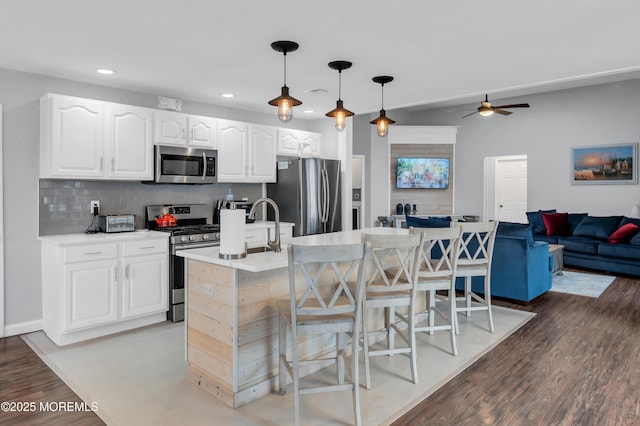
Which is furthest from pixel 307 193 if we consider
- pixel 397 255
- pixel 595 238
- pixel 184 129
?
pixel 595 238

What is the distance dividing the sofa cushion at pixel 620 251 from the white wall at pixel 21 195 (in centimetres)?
744

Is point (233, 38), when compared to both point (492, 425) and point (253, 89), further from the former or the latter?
point (492, 425)

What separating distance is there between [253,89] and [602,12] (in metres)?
3.17

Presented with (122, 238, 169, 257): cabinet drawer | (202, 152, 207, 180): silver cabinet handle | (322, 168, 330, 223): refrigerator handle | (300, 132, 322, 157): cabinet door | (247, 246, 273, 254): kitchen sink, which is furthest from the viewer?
(300, 132, 322, 157): cabinet door

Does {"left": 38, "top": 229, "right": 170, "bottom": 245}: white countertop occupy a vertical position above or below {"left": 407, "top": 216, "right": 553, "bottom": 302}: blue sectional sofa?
above

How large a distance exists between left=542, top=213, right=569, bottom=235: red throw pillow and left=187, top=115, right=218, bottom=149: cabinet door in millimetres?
5949

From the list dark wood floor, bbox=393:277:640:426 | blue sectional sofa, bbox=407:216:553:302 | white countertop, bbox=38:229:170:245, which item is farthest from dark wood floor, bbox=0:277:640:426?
white countertop, bbox=38:229:170:245

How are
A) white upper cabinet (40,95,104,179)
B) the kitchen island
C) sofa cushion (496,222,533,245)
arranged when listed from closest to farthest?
1. the kitchen island
2. white upper cabinet (40,95,104,179)
3. sofa cushion (496,222,533,245)

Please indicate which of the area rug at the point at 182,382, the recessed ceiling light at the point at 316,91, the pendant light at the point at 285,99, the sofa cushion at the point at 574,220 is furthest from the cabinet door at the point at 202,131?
the sofa cushion at the point at 574,220

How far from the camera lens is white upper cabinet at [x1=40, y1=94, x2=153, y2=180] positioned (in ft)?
12.6

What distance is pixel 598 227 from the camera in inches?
275

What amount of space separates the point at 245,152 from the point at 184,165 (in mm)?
879

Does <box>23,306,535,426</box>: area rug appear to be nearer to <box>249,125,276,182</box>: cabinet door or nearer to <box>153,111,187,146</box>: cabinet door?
<box>153,111,187,146</box>: cabinet door

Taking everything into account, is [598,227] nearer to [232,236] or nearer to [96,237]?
[232,236]
